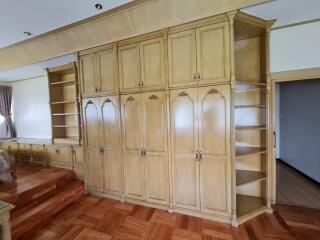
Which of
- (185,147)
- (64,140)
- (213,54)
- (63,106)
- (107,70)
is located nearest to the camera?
(213,54)

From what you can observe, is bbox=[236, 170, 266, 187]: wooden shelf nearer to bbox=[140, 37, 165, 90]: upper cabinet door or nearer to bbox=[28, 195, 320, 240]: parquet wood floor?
bbox=[28, 195, 320, 240]: parquet wood floor

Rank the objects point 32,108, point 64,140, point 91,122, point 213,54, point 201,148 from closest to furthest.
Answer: point 213,54 < point 201,148 < point 91,122 < point 64,140 < point 32,108

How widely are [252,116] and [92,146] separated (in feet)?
9.34

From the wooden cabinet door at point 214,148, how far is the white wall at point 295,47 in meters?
1.13

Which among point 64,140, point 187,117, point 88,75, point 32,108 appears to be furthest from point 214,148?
point 32,108

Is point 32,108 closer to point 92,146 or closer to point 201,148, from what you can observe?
point 92,146

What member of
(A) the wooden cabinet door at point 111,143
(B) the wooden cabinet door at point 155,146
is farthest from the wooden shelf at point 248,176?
(A) the wooden cabinet door at point 111,143

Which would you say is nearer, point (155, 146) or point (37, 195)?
point (155, 146)

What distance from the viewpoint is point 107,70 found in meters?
3.15

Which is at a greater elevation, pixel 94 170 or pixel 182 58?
pixel 182 58

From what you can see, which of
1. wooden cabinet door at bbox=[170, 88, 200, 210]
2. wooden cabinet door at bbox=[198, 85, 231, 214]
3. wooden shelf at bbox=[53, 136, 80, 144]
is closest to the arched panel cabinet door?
wooden shelf at bbox=[53, 136, 80, 144]

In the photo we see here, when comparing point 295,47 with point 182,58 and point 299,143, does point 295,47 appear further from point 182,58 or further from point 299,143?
point 299,143

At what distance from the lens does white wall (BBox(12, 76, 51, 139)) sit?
5.02 meters

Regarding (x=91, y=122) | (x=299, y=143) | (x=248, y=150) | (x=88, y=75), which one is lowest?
(x=299, y=143)
